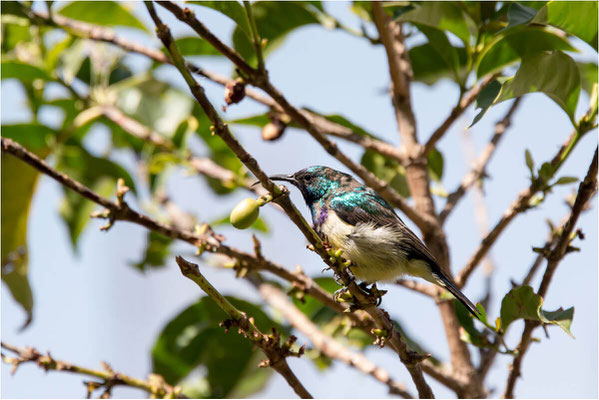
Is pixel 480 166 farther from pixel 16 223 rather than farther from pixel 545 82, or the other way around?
pixel 16 223

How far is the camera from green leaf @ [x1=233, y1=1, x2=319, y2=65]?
3.21 m

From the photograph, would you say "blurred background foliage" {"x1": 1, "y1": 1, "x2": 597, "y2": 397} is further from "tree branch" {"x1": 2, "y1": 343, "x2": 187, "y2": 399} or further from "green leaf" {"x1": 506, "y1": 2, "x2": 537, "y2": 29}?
"tree branch" {"x1": 2, "y1": 343, "x2": 187, "y2": 399}

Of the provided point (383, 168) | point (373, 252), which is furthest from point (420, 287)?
point (383, 168)

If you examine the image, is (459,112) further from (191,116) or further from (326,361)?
(191,116)

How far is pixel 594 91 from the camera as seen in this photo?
253cm

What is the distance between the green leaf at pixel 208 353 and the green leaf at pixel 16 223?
0.69m

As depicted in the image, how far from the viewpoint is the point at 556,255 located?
239cm

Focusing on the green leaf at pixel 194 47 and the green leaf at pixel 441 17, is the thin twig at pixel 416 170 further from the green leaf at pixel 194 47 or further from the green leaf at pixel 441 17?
the green leaf at pixel 194 47

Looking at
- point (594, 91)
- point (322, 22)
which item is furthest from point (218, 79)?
point (594, 91)

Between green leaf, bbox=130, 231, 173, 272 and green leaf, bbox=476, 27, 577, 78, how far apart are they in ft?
6.34

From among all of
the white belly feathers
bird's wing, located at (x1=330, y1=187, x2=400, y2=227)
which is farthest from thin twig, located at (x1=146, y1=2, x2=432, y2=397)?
bird's wing, located at (x1=330, y1=187, x2=400, y2=227)

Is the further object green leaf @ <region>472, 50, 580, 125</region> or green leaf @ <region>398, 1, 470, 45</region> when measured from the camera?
green leaf @ <region>398, 1, 470, 45</region>

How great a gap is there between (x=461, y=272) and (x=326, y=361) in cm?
88

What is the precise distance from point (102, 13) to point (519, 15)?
7.85 ft
